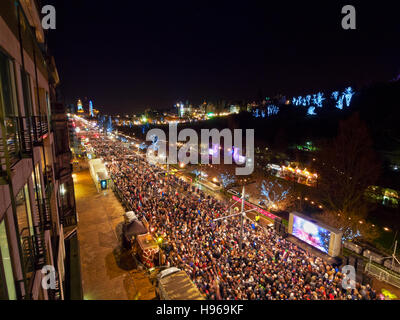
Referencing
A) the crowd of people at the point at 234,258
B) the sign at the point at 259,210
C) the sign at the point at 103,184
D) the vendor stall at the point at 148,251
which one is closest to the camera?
the crowd of people at the point at 234,258

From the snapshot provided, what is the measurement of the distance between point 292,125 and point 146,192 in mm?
47666

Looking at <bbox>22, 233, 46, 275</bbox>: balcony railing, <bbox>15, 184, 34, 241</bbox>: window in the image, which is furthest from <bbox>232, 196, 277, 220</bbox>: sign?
<bbox>15, 184, 34, 241</bbox>: window

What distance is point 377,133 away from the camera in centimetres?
3547

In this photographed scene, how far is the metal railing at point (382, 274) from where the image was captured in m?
12.3

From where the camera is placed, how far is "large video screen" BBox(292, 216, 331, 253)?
1419 centimetres

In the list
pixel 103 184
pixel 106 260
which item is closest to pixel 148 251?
pixel 106 260

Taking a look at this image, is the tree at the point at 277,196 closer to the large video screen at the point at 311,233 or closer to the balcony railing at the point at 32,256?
the large video screen at the point at 311,233

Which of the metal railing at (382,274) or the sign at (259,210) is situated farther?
the sign at (259,210)

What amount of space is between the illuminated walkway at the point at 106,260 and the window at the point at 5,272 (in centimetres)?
767

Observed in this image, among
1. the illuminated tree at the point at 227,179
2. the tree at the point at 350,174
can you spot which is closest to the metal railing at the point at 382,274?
the tree at the point at 350,174

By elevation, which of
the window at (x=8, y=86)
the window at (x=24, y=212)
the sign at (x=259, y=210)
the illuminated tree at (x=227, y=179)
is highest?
the window at (x=8, y=86)
